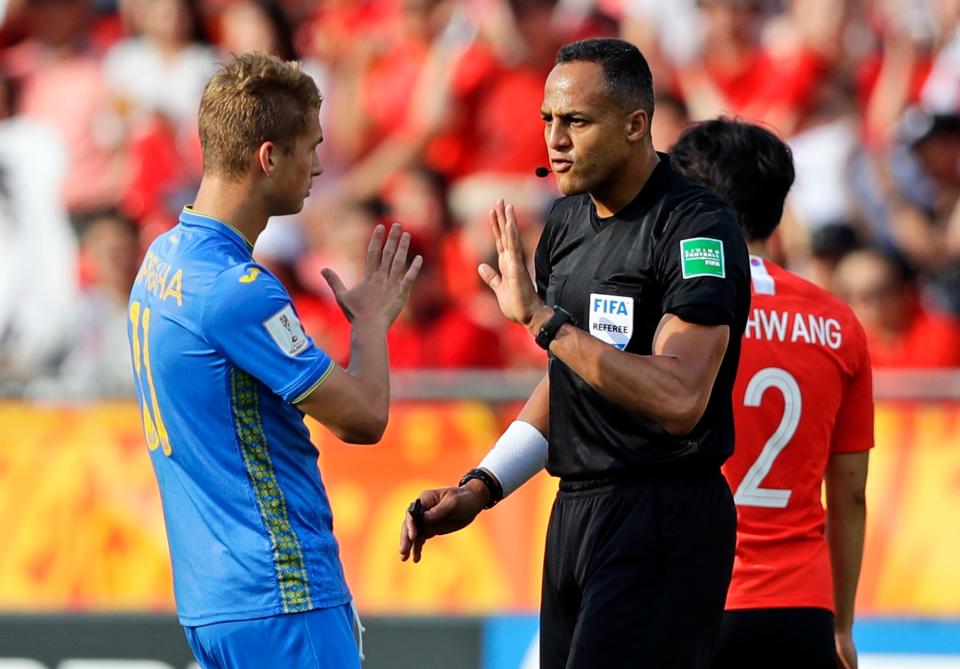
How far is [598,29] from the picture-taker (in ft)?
29.7

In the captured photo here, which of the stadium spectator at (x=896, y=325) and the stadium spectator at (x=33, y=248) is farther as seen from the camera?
the stadium spectator at (x=33, y=248)

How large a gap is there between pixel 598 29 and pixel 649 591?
6.01m

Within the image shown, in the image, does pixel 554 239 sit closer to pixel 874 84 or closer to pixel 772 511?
pixel 772 511

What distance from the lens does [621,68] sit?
3709 mm

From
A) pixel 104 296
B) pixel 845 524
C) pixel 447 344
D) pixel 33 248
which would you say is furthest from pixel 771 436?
pixel 33 248

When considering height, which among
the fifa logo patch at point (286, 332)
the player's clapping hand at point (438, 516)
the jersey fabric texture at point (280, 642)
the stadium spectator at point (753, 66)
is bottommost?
the jersey fabric texture at point (280, 642)

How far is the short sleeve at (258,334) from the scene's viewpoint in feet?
11.3

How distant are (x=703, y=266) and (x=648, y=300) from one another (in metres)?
0.19

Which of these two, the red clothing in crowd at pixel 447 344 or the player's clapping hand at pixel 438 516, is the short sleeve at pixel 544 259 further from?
the red clothing in crowd at pixel 447 344

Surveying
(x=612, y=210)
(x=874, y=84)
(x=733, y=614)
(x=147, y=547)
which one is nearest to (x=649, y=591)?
(x=733, y=614)

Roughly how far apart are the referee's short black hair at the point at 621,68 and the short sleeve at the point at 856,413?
1.19m

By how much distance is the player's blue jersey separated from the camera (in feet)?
11.4

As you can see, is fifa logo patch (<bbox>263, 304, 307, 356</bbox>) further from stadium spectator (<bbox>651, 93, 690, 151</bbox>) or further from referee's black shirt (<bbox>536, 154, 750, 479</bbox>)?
stadium spectator (<bbox>651, 93, 690, 151</bbox>)

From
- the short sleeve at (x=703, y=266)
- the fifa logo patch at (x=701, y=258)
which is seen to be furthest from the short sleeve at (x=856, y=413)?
the fifa logo patch at (x=701, y=258)
